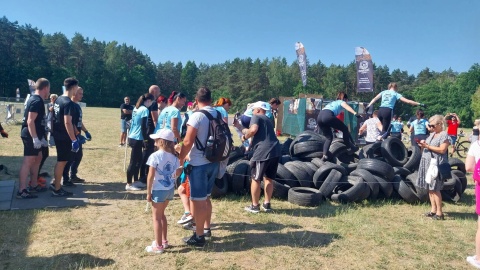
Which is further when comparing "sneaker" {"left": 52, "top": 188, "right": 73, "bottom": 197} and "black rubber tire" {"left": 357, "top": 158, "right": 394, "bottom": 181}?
"black rubber tire" {"left": 357, "top": 158, "right": 394, "bottom": 181}

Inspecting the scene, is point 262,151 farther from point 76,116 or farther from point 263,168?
point 76,116

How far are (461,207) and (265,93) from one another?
76.7m

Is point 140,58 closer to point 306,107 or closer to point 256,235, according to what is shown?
point 306,107

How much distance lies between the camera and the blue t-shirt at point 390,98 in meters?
9.20

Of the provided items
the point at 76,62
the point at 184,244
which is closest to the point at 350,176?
the point at 184,244

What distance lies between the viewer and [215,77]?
99562 mm

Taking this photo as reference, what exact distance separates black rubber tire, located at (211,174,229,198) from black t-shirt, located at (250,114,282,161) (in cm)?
132

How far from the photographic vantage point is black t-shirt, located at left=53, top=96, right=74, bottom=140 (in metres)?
6.17

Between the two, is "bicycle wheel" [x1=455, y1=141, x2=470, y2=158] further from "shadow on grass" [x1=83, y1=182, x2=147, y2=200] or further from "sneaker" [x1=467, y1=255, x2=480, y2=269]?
"shadow on grass" [x1=83, y1=182, x2=147, y2=200]

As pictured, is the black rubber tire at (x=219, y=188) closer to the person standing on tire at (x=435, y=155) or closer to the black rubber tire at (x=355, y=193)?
the black rubber tire at (x=355, y=193)

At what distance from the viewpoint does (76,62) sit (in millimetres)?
87938

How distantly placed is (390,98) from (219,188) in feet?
17.4

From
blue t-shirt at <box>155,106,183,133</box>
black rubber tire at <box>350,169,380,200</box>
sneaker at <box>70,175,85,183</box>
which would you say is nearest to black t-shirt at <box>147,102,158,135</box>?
blue t-shirt at <box>155,106,183,133</box>

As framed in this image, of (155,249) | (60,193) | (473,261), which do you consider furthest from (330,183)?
(60,193)
